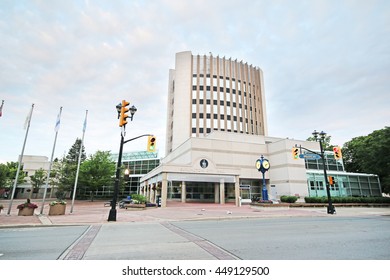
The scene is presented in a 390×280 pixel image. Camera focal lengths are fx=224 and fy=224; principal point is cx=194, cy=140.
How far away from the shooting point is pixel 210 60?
61.3 meters

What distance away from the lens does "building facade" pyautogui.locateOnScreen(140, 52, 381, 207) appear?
35.2m

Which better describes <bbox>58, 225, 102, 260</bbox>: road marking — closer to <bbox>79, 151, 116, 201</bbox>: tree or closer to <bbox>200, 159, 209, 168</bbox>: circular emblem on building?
<bbox>200, 159, 209, 168</bbox>: circular emblem on building

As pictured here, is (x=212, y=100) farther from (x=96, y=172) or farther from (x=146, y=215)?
(x=146, y=215)

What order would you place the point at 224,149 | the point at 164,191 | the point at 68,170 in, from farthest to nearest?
the point at 68,170
the point at 224,149
the point at 164,191

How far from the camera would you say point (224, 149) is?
4100 centimetres

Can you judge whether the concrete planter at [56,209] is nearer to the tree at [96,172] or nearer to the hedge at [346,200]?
the tree at [96,172]

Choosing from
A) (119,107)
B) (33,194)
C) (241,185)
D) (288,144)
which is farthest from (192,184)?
(33,194)

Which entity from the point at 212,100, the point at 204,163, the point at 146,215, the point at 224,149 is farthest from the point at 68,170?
the point at 146,215

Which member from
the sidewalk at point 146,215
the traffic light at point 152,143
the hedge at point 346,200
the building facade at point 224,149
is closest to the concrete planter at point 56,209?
the sidewalk at point 146,215

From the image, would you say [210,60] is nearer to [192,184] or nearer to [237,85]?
[237,85]

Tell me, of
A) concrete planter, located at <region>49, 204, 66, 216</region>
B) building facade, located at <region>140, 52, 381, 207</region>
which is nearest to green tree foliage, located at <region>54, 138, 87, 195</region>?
building facade, located at <region>140, 52, 381, 207</region>
